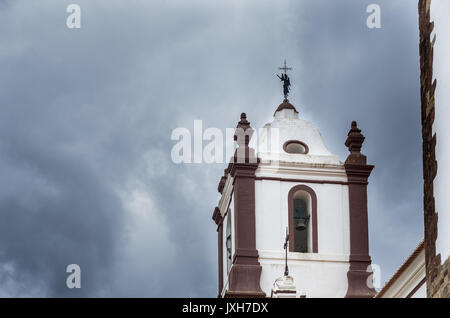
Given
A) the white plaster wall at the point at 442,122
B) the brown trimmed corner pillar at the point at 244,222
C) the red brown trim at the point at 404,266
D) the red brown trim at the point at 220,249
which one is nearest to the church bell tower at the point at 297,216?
the brown trimmed corner pillar at the point at 244,222

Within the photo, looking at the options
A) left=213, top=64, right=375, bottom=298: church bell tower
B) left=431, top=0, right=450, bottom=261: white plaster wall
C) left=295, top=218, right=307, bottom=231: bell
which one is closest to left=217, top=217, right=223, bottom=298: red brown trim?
left=213, top=64, right=375, bottom=298: church bell tower

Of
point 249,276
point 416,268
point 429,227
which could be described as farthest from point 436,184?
point 249,276

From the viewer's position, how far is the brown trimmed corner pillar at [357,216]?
1176 inches

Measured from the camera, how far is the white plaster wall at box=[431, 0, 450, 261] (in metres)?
11.2

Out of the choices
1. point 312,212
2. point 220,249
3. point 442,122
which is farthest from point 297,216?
point 442,122

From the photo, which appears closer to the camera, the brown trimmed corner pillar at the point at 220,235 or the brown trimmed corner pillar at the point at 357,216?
the brown trimmed corner pillar at the point at 357,216

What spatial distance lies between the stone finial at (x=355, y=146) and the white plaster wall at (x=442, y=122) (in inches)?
766

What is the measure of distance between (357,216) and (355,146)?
1.94 metres

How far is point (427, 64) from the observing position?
11.9m

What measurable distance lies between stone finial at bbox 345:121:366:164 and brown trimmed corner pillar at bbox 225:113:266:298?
2.61 meters

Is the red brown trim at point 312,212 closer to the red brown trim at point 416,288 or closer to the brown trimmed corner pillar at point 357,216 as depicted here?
the brown trimmed corner pillar at point 357,216

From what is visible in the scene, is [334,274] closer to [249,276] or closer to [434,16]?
[249,276]
